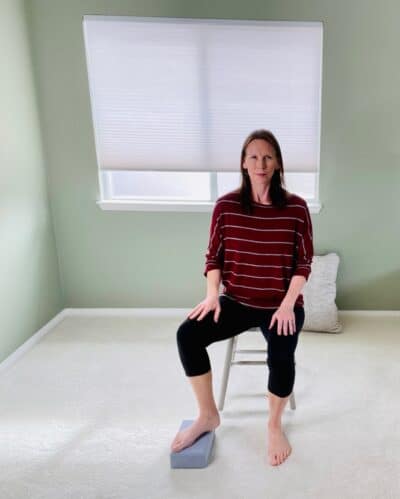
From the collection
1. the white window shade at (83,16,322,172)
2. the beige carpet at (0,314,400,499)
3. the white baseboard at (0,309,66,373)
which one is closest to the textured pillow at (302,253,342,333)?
the beige carpet at (0,314,400,499)

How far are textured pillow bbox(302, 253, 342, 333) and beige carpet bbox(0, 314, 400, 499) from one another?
0.25 feet

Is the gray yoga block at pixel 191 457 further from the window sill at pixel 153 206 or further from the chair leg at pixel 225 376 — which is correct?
the window sill at pixel 153 206

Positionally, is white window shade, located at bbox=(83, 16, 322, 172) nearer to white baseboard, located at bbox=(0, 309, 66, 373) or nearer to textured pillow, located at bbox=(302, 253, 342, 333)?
textured pillow, located at bbox=(302, 253, 342, 333)

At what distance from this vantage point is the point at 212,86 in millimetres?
2328

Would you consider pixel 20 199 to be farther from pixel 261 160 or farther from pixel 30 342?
pixel 261 160

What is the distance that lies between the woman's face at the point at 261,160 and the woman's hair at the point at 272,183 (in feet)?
0.05

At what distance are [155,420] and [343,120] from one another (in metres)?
1.98

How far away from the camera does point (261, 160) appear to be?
1461mm

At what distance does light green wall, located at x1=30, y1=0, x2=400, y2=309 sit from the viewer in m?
2.24

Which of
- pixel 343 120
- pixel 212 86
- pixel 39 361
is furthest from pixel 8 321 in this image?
pixel 343 120

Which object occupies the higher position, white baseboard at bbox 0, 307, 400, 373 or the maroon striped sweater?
the maroon striped sweater

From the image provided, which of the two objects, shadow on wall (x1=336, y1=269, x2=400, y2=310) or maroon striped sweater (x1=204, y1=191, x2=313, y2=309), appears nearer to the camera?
maroon striped sweater (x1=204, y1=191, x2=313, y2=309)

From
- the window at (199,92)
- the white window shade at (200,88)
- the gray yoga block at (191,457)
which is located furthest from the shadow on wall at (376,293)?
the gray yoga block at (191,457)

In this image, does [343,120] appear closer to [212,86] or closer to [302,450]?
[212,86]
